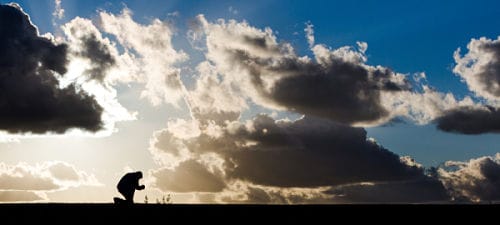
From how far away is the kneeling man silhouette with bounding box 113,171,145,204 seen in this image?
25.8m

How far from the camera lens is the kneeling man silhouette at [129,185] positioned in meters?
25.8

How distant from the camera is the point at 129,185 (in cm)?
2602
